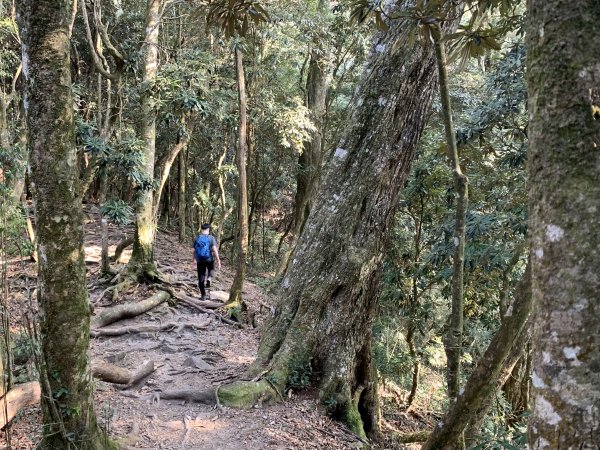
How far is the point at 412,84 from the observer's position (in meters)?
5.54

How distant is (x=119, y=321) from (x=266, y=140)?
10.1 m

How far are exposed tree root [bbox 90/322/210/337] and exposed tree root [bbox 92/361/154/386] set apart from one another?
1965 millimetres

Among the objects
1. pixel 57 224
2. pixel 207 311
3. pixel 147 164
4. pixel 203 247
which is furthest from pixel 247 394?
pixel 147 164

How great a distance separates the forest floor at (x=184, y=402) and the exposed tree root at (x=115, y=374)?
9cm

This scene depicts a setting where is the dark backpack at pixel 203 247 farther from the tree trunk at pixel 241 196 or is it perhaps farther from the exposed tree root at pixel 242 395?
the exposed tree root at pixel 242 395

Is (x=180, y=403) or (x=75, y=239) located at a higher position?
(x=75, y=239)

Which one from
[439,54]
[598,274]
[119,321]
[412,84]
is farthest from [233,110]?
[598,274]

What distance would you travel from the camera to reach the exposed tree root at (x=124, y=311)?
8.05m

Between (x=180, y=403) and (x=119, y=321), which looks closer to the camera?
(x=180, y=403)

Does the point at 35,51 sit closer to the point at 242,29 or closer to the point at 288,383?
the point at 242,29

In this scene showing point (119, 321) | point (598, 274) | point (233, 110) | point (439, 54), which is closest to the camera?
point (598, 274)

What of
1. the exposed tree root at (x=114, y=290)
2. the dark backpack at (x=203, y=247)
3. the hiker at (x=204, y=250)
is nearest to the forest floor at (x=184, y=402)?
the exposed tree root at (x=114, y=290)

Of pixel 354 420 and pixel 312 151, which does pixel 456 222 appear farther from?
pixel 312 151

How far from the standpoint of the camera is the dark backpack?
32.6 ft
